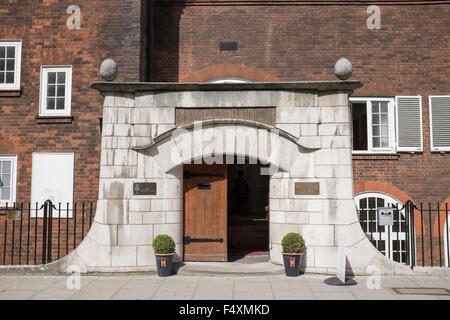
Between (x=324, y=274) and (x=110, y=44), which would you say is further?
(x=110, y=44)

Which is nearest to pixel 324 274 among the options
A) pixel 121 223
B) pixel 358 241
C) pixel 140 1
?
pixel 358 241

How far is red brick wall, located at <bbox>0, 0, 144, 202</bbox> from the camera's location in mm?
11945

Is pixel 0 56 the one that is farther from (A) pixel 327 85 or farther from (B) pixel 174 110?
(A) pixel 327 85

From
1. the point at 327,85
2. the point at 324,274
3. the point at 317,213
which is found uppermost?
the point at 327,85

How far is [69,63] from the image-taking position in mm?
12250

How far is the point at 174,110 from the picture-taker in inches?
358

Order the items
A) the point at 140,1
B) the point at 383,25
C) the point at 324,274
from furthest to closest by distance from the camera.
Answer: the point at 383,25
the point at 140,1
the point at 324,274

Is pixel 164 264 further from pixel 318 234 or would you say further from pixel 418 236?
pixel 418 236

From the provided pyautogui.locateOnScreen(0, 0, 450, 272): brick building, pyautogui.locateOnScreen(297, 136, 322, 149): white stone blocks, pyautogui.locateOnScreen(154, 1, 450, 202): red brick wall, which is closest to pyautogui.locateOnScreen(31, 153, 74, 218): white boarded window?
pyautogui.locateOnScreen(0, 0, 450, 272): brick building

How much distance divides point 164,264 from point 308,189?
3347 mm

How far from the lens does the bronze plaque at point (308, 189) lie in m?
8.84

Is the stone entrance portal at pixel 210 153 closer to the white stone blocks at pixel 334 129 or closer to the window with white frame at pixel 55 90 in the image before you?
the white stone blocks at pixel 334 129

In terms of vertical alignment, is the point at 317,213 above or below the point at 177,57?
below

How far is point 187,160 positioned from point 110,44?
5247mm
